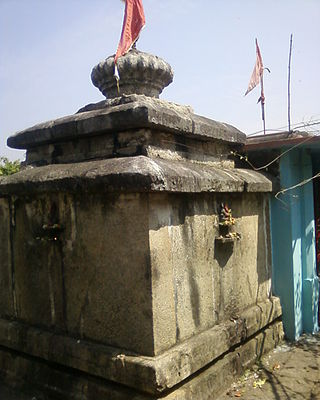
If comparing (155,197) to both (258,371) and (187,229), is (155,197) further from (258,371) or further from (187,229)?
(258,371)

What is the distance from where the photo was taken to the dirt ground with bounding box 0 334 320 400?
3.30 m

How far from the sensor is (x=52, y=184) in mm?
3158

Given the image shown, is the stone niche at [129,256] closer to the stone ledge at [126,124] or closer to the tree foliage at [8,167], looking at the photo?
the stone ledge at [126,124]

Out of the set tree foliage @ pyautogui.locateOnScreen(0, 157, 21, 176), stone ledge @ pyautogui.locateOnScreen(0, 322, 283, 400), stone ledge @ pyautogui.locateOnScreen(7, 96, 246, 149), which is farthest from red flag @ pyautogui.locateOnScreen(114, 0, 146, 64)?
tree foliage @ pyautogui.locateOnScreen(0, 157, 21, 176)

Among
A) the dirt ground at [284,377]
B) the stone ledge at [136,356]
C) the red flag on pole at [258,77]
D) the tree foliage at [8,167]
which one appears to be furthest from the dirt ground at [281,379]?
the tree foliage at [8,167]

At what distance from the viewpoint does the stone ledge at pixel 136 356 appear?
2.64 metres

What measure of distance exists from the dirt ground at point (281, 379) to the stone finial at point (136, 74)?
3.08 metres

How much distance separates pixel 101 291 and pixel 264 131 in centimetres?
303

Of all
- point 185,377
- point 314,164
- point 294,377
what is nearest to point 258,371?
point 294,377

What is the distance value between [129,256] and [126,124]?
3.58 feet

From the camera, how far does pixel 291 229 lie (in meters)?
4.44

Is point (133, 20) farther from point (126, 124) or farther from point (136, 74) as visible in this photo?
point (126, 124)

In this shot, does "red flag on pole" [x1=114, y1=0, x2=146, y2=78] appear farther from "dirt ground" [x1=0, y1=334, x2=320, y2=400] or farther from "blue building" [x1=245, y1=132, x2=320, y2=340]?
"dirt ground" [x1=0, y1=334, x2=320, y2=400]

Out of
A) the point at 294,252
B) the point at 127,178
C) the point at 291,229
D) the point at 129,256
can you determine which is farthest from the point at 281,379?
the point at 127,178
